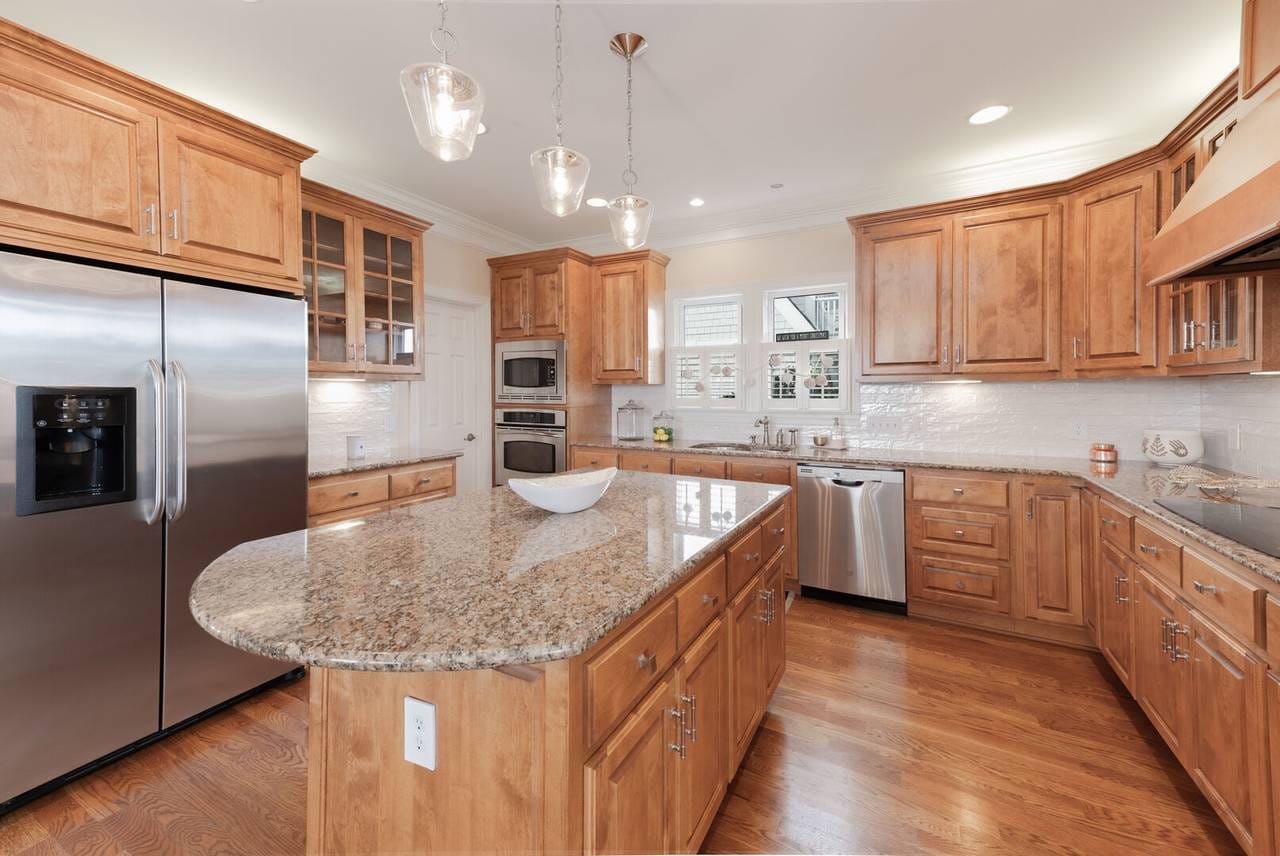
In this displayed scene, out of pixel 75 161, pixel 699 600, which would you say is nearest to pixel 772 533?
pixel 699 600

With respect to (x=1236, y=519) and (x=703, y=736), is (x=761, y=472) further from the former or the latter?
(x=703, y=736)

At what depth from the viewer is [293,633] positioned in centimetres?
87

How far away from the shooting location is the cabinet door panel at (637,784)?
1.00 m

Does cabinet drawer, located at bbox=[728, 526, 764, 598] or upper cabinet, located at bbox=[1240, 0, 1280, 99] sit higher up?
upper cabinet, located at bbox=[1240, 0, 1280, 99]

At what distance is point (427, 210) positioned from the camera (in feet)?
13.6

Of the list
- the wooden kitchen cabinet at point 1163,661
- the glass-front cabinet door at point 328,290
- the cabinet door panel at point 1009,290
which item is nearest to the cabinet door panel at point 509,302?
the glass-front cabinet door at point 328,290

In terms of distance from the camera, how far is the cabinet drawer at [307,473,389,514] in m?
2.81

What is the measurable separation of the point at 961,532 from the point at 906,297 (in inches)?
58.7

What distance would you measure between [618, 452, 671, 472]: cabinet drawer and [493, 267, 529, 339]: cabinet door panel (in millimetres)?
1422

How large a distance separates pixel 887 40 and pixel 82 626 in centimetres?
375

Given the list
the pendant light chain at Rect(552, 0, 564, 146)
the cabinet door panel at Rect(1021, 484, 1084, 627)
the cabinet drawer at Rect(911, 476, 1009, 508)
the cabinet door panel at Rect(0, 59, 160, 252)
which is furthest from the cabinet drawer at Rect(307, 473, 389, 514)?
the cabinet door panel at Rect(1021, 484, 1084, 627)

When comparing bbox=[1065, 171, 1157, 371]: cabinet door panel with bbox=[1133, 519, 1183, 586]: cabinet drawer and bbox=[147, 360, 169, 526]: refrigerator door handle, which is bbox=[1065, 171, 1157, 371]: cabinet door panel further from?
bbox=[147, 360, 169, 526]: refrigerator door handle

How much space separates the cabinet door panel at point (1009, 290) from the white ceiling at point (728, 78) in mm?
498

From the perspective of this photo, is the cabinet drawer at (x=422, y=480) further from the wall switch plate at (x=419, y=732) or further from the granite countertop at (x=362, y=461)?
the wall switch plate at (x=419, y=732)
